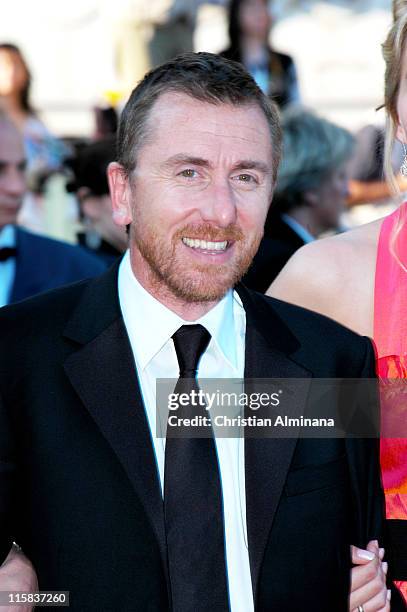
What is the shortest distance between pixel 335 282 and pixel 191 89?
841 millimetres

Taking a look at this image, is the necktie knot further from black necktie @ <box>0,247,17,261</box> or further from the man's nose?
black necktie @ <box>0,247,17,261</box>

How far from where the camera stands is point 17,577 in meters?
2.30

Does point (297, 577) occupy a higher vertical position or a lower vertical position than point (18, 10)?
lower

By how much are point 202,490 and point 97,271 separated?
272cm

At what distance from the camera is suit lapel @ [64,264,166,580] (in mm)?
2316

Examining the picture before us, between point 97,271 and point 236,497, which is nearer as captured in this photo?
point 236,497

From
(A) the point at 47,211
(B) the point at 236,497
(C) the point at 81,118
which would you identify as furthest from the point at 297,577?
(C) the point at 81,118

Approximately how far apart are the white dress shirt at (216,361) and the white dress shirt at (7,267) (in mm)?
2347

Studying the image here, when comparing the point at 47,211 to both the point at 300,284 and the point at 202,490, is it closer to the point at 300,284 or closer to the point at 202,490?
the point at 300,284

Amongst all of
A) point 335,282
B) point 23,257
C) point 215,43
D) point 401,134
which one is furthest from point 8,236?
point 215,43

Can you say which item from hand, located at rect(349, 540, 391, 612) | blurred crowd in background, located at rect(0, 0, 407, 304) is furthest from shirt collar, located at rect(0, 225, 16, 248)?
hand, located at rect(349, 540, 391, 612)

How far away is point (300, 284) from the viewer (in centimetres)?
314

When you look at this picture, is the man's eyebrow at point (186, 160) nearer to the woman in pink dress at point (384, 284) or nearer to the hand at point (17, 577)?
the woman in pink dress at point (384, 284)

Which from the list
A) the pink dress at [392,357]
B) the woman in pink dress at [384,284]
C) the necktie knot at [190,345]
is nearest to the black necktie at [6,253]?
the woman in pink dress at [384,284]
